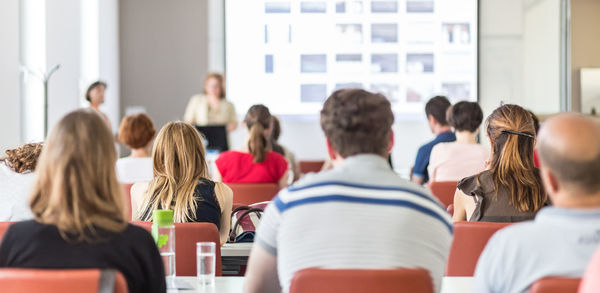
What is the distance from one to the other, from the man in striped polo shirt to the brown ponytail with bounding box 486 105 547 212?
124cm

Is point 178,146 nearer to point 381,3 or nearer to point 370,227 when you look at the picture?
point 370,227

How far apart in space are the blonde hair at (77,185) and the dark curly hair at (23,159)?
150 centimetres

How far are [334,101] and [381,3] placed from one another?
8243 millimetres

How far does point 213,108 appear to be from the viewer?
30.5 feet

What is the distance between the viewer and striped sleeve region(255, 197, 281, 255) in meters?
1.92

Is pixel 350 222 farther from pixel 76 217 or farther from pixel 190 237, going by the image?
pixel 190 237

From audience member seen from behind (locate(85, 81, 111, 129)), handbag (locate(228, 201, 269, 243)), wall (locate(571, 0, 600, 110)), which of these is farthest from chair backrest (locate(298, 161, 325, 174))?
handbag (locate(228, 201, 269, 243))

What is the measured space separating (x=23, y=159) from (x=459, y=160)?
2848mm

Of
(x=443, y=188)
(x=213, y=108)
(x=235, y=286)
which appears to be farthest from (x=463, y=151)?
(x=213, y=108)

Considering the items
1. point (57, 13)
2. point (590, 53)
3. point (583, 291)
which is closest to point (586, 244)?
point (583, 291)

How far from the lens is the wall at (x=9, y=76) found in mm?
6387

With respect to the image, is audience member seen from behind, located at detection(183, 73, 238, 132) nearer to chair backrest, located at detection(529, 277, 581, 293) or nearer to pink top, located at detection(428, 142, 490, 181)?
pink top, located at detection(428, 142, 490, 181)

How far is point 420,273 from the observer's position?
68.0 inches

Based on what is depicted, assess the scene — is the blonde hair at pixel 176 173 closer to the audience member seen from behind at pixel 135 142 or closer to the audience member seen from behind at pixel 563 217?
the audience member seen from behind at pixel 563 217
